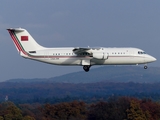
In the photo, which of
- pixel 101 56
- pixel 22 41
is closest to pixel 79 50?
pixel 101 56

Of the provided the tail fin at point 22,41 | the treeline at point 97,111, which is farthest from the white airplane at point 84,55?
the treeline at point 97,111

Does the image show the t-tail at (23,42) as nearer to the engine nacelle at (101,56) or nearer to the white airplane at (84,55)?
the white airplane at (84,55)

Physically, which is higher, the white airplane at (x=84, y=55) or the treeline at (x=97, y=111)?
the white airplane at (x=84, y=55)

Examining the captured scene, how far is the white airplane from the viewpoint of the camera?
73.7 metres

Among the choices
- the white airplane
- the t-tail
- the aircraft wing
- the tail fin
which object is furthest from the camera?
the tail fin

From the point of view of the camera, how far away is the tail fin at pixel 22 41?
75.9 metres

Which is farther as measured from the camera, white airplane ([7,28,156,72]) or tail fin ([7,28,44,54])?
tail fin ([7,28,44,54])

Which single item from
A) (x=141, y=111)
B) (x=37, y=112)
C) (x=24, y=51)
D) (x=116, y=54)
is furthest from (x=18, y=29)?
(x=37, y=112)

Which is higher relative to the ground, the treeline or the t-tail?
the t-tail

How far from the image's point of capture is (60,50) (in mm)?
74938

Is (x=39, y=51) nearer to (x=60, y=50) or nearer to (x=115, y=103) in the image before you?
(x=60, y=50)

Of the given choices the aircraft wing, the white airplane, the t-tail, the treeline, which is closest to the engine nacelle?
the white airplane

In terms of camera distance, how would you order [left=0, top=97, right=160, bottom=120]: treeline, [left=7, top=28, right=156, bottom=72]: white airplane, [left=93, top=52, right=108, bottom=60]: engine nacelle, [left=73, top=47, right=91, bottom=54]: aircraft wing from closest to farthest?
1. [left=93, top=52, right=108, bottom=60]: engine nacelle
2. [left=73, top=47, right=91, bottom=54]: aircraft wing
3. [left=7, top=28, right=156, bottom=72]: white airplane
4. [left=0, top=97, right=160, bottom=120]: treeline

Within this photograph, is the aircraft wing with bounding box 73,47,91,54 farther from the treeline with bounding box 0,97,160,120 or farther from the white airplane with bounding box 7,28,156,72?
the treeline with bounding box 0,97,160,120
